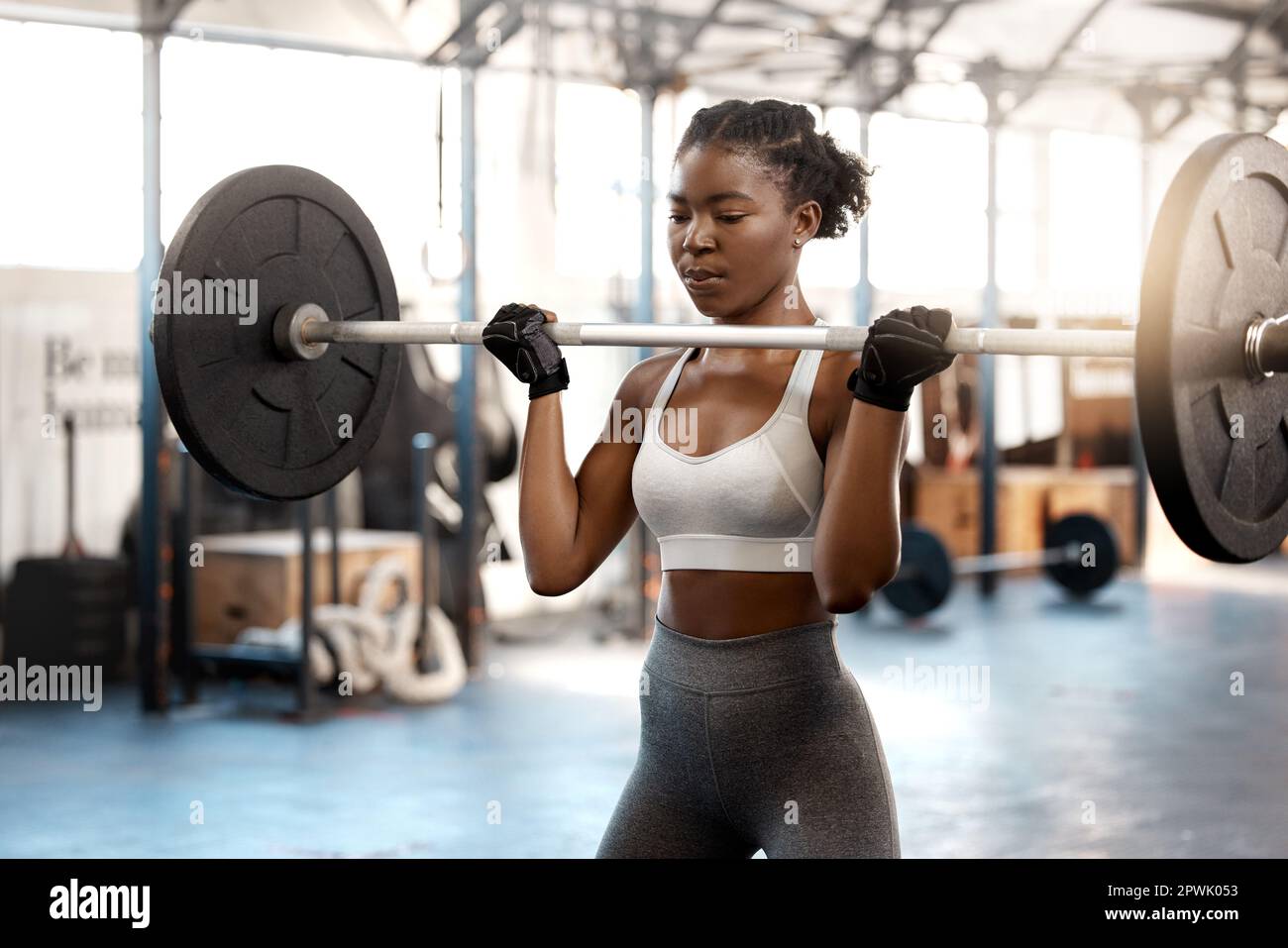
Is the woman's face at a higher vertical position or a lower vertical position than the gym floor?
higher

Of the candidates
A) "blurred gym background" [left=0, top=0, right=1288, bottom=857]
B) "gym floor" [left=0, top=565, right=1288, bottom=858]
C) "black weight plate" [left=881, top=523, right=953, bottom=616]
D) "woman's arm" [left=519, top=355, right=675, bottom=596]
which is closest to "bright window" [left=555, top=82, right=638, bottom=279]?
"blurred gym background" [left=0, top=0, right=1288, bottom=857]

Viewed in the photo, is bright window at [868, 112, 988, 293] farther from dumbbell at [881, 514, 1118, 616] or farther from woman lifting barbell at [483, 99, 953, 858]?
woman lifting barbell at [483, 99, 953, 858]

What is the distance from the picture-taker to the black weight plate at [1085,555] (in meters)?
9.16

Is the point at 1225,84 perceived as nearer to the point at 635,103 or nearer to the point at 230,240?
the point at 635,103

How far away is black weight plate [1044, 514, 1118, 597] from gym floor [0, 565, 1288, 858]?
1.73 meters

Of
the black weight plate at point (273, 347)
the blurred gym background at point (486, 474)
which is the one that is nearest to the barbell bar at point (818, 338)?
the black weight plate at point (273, 347)

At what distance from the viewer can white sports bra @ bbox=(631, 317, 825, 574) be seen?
5.60ft

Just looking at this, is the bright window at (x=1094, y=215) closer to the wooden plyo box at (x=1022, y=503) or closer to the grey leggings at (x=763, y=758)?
the wooden plyo box at (x=1022, y=503)

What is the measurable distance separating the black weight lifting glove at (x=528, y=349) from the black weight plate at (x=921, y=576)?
6.30 m

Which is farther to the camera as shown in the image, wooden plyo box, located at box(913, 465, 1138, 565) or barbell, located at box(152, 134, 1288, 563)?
wooden plyo box, located at box(913, 465, 1138, 565)

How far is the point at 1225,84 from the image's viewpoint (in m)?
10.3
